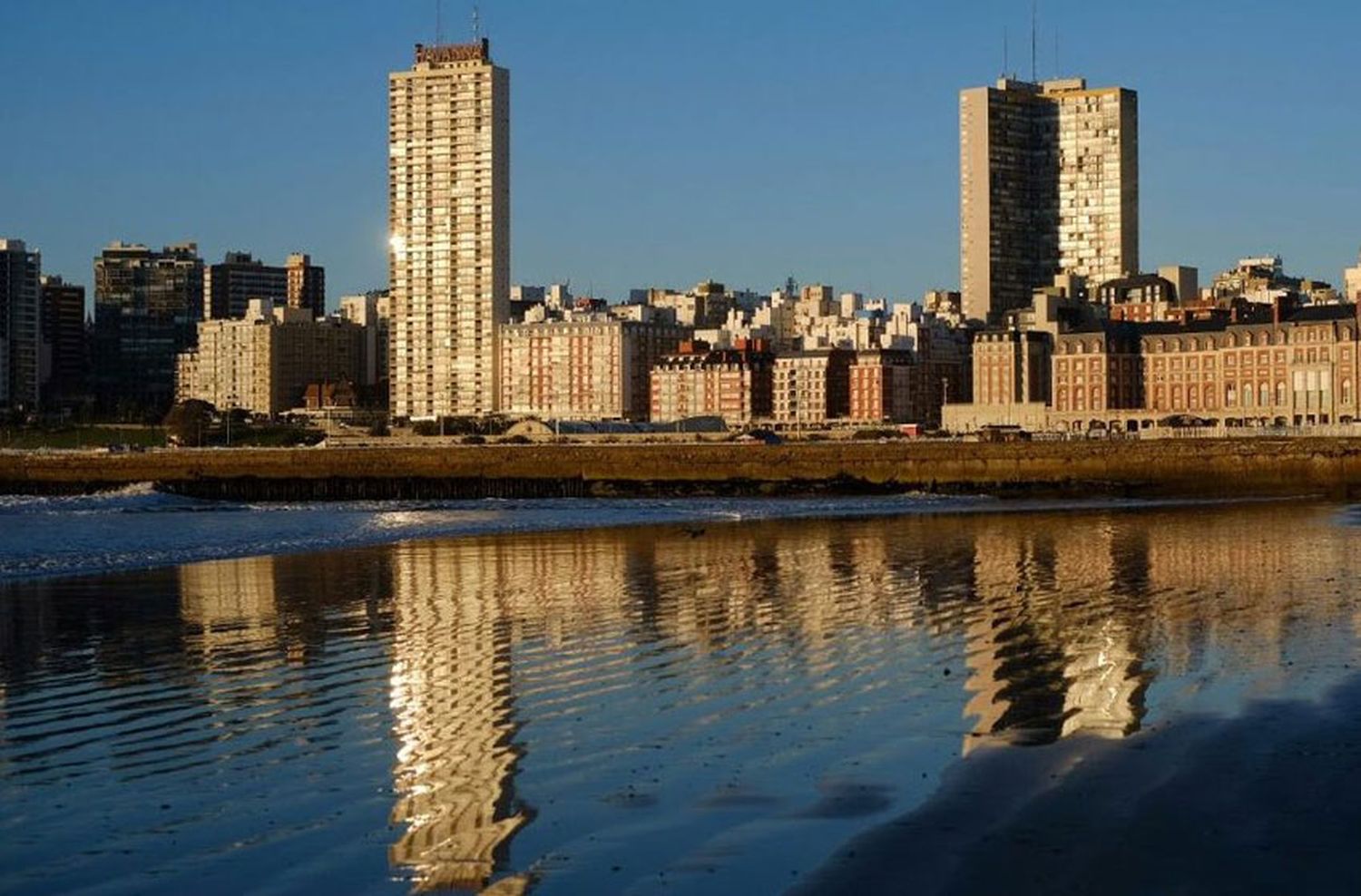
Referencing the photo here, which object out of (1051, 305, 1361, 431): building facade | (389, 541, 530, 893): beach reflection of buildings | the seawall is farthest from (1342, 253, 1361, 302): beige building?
(389, 541, 530, 893): beach reflection of buildings

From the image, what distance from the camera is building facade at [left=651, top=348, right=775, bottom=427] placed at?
7530 inches

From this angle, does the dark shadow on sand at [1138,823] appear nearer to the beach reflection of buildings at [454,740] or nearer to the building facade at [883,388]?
the beach reflection of buildings at [454,740]

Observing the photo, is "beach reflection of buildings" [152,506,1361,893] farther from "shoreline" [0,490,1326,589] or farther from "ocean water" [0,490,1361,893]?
"shoreline" [0,490,1326,589]

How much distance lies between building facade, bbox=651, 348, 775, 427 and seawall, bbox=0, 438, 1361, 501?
310 ft

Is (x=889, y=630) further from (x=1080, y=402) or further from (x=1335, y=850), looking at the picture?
(x=1080, y=402)

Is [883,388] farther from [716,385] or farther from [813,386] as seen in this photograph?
[716,385]

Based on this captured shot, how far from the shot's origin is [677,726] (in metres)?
16.7

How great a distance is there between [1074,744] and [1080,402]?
14584cm

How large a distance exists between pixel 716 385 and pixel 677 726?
17642 cm

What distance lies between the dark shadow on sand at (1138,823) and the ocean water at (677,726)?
0.04 m

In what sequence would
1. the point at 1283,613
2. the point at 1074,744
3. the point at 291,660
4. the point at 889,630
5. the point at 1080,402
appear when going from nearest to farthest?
the point at 1074,744
the point at 291,660
the point at 889,630
the point at 1283,613
the point at 1080,402

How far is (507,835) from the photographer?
12719 millimetres

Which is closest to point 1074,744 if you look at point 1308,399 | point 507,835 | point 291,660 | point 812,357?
point 507,835

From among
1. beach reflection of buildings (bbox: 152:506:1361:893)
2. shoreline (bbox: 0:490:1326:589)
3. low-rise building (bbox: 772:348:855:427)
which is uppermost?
low-rise building (bbox: 772:348:855:427)
